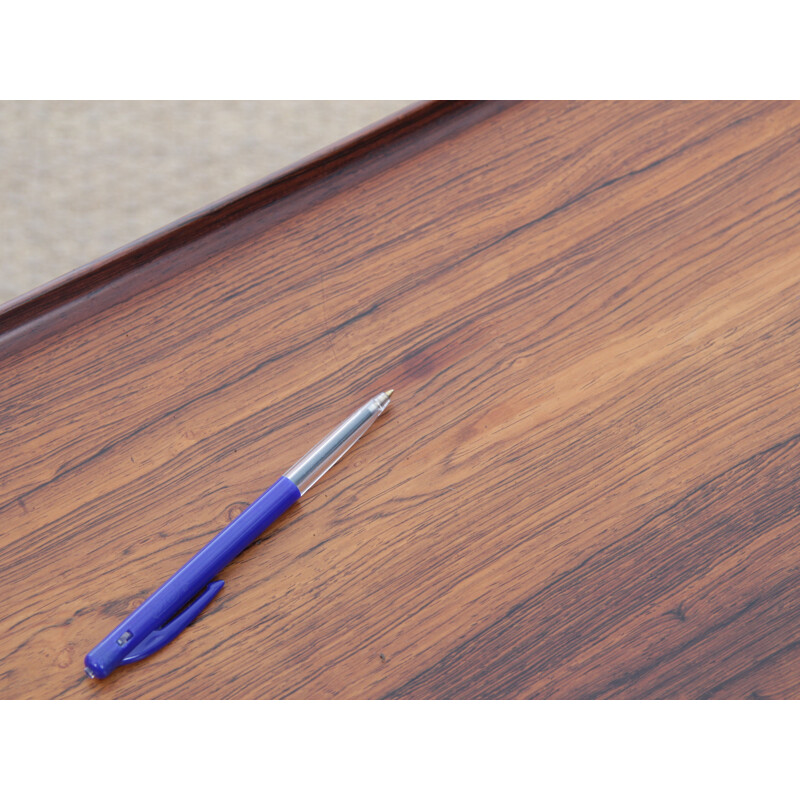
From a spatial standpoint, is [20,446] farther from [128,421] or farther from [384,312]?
[384,312]

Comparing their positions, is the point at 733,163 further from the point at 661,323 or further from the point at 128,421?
the point at 128,421

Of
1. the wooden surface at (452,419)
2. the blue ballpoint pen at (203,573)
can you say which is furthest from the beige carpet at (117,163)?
the blue ballpoint pen at (203,573)

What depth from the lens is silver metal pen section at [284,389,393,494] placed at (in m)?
0.52

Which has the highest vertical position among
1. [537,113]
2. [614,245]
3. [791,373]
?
[537,113]

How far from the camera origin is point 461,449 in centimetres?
54

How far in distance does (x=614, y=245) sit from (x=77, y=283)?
0.38m

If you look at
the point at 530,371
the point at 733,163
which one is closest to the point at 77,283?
the point at 530,371

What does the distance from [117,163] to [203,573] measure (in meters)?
0.92

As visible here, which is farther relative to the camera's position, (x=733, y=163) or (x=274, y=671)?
(x=733, y=163)

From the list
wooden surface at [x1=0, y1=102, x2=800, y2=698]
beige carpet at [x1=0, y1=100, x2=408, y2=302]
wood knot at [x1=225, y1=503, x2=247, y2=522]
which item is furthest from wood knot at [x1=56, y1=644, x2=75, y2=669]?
beige carpet at [x1=0, y1=100, x2=408, y2=302]

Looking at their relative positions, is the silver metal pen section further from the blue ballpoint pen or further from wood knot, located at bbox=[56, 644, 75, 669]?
wood knot, located at bbox=[56, 644, 75, 669]

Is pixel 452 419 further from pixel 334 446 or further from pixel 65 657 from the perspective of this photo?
pixel 65 657

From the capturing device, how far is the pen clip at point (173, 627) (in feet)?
1.59

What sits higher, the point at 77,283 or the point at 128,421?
the point at 77,283
